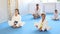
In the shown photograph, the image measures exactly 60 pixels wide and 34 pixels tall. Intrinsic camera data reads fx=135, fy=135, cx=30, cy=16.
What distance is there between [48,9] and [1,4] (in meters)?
3.29

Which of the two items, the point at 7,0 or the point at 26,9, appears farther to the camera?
the point at 26,9

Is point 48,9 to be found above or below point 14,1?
below

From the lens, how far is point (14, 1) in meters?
6.39

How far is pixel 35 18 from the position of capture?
636 cm

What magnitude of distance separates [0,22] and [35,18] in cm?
167

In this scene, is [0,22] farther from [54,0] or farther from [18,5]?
[54,0]

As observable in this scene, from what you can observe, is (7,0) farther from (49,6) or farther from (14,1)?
(49,6)

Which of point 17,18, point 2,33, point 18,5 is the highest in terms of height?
point 18,5

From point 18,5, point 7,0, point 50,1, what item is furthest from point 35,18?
point 50,1

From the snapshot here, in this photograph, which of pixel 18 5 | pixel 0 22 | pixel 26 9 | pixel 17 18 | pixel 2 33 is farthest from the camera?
pixel 26 9

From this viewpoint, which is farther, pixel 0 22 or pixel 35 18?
pixel 35 18

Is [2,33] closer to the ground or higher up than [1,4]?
closer to the ground

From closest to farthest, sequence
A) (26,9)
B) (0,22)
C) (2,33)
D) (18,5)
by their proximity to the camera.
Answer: (2,33) < (0,22) < (18,5) < (26,9)

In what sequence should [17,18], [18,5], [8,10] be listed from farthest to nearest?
1. [18,5]
2. [8,10]
3. [17,18]
